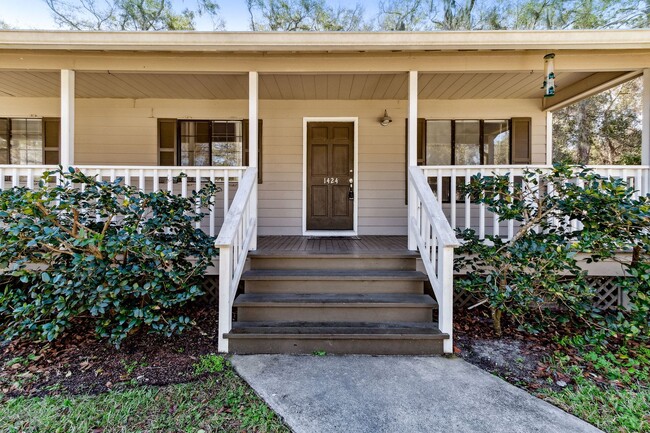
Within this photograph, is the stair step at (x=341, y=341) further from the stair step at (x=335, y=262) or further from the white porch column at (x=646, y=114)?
the white porch column at (x=646, y=114)

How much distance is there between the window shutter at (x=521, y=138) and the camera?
18.0 feet

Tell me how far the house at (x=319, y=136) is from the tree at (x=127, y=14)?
959cm

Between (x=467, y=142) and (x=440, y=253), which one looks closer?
(x=440, y=253)

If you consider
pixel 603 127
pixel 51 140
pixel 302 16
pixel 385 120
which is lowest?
pixel 51 140

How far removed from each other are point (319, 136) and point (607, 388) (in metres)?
4.61

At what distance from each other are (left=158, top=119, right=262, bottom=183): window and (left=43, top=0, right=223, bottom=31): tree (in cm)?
982

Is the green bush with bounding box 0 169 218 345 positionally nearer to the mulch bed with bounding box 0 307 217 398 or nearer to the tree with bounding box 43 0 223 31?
the mulch bed with bounding box 0 307 217 398

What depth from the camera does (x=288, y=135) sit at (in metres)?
5.56

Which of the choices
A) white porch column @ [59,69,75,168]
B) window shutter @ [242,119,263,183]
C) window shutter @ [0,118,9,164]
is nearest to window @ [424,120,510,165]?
window shutter @ [242,119,263,183]

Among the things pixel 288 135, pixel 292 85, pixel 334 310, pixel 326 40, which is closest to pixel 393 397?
pixel 334 310

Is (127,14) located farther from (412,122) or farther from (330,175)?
(412,122)

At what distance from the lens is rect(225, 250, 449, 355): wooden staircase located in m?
2.83

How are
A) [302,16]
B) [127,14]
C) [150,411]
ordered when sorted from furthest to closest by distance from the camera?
[127,14] < [302,16] < [150,411]

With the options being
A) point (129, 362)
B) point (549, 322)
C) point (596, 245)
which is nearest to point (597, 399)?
point (549, 322)
